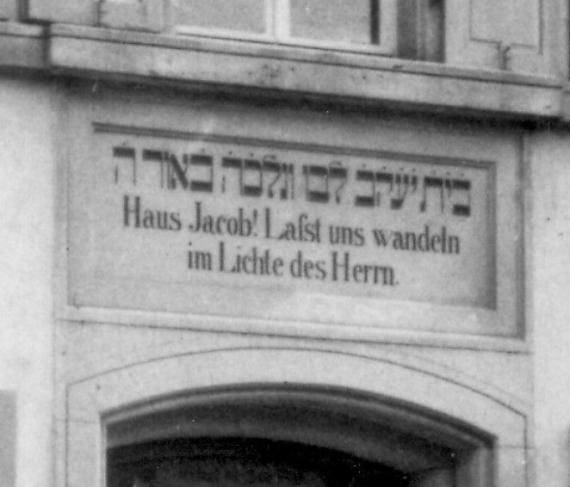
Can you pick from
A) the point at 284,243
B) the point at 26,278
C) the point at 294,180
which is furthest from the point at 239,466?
the point at 26,278

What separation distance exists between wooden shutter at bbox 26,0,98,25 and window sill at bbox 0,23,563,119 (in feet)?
0.22

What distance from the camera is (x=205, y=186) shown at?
13453 mm

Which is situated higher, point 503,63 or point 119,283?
point 503,63

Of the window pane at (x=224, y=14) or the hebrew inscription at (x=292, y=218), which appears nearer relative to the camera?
the hebrew inscription at (x=292, y=218)

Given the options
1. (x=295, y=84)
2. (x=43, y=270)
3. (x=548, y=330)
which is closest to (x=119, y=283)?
(x=43, y=270)

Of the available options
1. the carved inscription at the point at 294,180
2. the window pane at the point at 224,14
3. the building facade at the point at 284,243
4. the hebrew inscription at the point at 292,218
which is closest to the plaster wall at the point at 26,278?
the building facade at the point at 284,243

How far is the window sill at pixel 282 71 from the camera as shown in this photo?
13133 mm

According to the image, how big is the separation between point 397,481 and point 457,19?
A: 84.6 inches

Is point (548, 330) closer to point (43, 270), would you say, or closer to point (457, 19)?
point (457, 19)

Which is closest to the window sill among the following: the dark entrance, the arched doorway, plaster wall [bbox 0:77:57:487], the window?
the window

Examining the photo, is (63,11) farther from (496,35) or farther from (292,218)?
(496,35)

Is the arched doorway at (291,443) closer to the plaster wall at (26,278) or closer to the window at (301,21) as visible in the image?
the plaster wall at (26,278)

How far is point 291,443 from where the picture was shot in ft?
46.4

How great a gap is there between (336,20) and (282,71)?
674mm
